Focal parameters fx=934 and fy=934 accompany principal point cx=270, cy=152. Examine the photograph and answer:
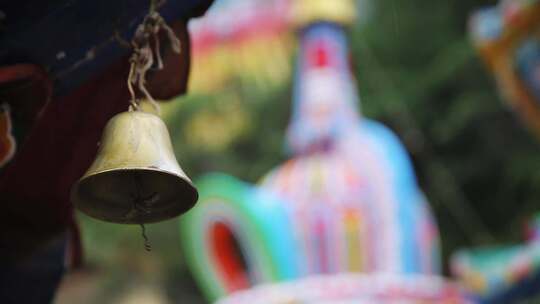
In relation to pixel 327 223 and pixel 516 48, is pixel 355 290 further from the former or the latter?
pixel 516 48

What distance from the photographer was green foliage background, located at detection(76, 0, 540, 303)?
984cm

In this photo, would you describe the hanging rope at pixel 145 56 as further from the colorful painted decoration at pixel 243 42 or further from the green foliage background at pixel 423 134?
the green foliage background at pixel 423 134

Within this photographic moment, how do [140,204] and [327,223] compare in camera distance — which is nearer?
[140,204]

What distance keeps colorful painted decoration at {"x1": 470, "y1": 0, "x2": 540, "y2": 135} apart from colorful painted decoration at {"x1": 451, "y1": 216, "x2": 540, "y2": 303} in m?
0.93

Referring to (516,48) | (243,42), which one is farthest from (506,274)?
(243,42)

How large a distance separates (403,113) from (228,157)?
2209 millimetres

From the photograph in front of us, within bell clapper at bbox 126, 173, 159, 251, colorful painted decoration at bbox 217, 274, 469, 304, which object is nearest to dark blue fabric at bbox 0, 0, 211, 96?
bell clapper at bbox 126, 173, 159, 251

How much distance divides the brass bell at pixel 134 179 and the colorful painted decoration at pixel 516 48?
4161 mm

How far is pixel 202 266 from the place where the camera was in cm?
677

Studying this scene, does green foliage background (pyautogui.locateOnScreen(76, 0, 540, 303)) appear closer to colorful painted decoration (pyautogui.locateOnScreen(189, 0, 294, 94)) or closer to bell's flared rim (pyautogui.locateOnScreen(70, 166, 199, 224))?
colorful painted decoration (pyautogui.locateOnScreen(189, 0, 294, 94))

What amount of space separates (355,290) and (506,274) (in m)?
1.09

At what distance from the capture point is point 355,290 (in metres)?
5.82

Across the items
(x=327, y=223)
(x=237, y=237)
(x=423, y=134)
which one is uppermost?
(x=327, y=223)

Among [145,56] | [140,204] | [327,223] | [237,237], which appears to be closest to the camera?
[140,204]
